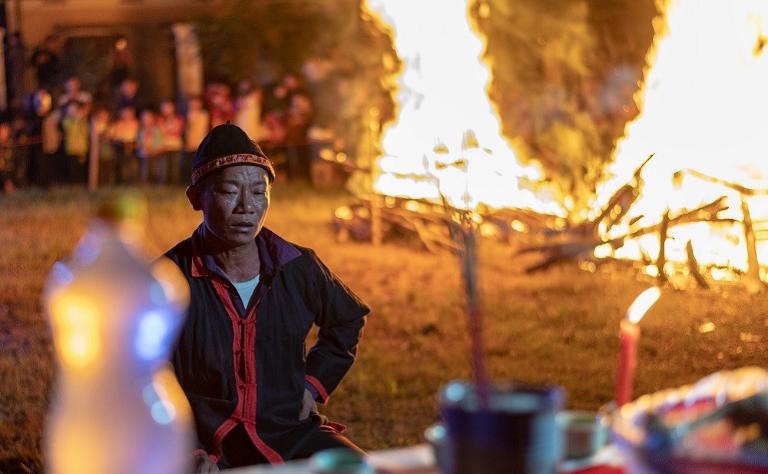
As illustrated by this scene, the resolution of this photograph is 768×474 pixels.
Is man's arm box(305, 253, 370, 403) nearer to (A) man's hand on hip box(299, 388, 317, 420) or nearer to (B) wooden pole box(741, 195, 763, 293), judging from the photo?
(A) man's hand on hip box(299, 388, 317, 420)

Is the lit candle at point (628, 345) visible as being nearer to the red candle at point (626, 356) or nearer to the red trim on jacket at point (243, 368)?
the red candle at point (626, 356)

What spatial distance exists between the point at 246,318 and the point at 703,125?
6204 millimetres

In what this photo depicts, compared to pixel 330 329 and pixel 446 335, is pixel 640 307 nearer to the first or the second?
pixel 330 329

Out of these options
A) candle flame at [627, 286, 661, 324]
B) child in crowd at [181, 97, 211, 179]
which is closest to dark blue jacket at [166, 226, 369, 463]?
candle flame at [627, 286, 661, 324]

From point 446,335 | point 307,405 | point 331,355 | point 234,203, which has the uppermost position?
point 234,203

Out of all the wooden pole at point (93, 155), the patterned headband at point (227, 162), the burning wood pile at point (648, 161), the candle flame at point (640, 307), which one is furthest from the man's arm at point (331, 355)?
the wooden pole at point (93, 155)

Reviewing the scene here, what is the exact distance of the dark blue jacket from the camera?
10.2ft

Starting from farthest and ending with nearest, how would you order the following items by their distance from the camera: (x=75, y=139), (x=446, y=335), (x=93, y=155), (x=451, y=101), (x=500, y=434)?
1. (x=93, y=155)
2. (x=75, y=139)
3. (x=451, y=101)
4. (x=446, y=335)
5. (x=500, y=434)

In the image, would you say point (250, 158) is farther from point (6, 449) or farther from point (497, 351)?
point (497, 351)

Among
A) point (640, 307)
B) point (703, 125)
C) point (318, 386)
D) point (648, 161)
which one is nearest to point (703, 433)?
point (640, 307)

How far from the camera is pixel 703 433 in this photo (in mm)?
1841

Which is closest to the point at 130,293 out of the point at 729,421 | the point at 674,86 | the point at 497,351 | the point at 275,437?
the point at 729,421

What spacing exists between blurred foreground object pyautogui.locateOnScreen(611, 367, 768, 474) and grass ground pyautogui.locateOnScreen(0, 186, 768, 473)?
354 cm

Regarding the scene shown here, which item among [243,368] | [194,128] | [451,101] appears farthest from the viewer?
[194,128]
